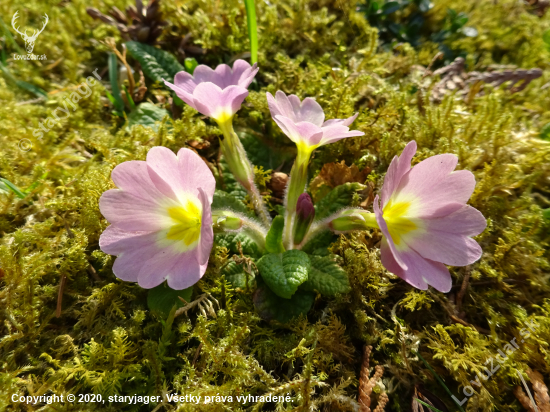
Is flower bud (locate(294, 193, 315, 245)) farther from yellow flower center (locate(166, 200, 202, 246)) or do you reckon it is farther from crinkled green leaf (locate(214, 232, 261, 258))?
yellow flower center (locate(166, 200, 202, 246))

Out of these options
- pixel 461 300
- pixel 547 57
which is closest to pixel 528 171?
pixel 461 300

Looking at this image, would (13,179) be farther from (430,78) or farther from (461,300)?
(430,78)

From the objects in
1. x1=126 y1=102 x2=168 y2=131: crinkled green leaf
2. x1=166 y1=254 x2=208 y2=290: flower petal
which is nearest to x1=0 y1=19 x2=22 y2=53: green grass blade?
x1=126 y1=102 x2=168 y2=131: crinkled green leaf

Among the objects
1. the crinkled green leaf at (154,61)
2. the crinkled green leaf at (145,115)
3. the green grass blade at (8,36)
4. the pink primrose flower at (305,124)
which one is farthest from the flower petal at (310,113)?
the green grass blade at (8,36)

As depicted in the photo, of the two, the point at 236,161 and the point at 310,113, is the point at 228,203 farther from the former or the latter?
the point at 310,113

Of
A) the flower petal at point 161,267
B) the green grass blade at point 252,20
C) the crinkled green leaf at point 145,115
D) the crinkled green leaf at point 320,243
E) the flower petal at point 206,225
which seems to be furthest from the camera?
the crinkled green leaf at point 145,115

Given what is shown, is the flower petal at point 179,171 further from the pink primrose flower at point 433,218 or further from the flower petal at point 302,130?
the pink primrose flower at point 433,218
